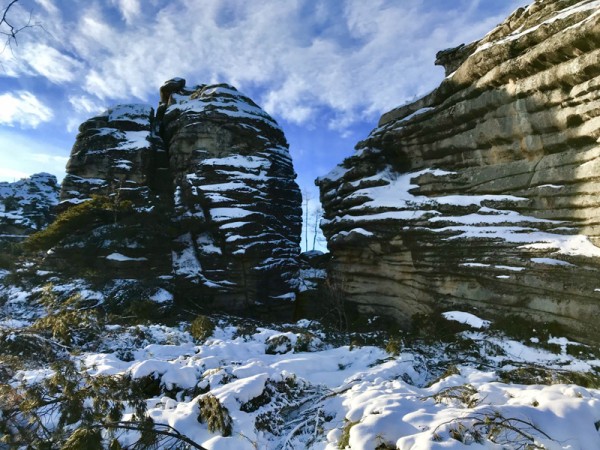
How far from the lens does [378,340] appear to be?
1412 centimetres

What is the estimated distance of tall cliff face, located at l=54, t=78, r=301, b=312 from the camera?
25422 mm

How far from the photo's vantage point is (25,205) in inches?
1890

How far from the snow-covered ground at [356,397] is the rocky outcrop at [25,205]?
1689 inches

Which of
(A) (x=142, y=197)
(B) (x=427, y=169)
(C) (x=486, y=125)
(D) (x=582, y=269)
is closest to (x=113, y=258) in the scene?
(A) (x=142, y=197)

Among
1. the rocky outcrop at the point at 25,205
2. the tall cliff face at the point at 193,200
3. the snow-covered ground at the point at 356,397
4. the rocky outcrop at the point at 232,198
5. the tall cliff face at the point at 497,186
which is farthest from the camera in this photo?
the rocky outcrop at the point at 25,205

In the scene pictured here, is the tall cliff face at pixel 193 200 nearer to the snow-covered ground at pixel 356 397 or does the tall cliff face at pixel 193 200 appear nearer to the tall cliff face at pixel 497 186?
the tall cliff face at pixel 497 186

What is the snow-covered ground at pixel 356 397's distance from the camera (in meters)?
3.21

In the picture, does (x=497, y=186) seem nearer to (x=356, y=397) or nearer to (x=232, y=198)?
(x=356, y=397)

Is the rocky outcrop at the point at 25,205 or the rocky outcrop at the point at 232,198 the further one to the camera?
the rocky outcrop at the point at 25,205

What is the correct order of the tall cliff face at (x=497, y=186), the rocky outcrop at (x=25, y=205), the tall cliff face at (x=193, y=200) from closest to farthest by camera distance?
the tall cliff face at (x=497, y=186), the tall cliff face at (x=193, y=200), the rocky outcrop at (x=25, y=205)

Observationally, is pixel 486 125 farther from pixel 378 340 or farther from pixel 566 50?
pixel 378 340

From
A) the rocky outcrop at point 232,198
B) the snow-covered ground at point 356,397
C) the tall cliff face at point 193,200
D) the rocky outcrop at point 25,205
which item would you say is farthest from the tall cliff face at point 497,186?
the rocky outcrop at point 25,205

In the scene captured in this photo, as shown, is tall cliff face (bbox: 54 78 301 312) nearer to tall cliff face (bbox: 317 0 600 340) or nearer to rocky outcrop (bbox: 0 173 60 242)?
tall cliff face (bbox: 317 0 600 340)

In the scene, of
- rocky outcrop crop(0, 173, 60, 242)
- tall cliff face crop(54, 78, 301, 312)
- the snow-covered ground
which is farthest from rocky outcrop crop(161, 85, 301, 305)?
rocky outcrop crop(0, 173, 60, 242)
